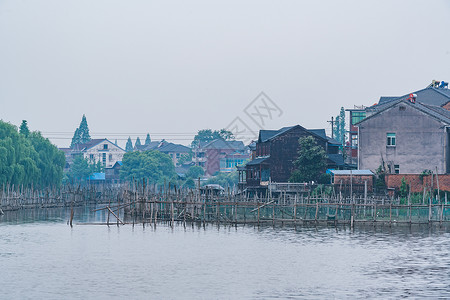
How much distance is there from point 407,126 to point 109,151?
103 metres

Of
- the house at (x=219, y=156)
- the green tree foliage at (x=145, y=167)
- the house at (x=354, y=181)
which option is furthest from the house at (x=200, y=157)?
the house at (x=354, y=181)

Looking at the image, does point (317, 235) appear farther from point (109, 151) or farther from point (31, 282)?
point (109, 151)

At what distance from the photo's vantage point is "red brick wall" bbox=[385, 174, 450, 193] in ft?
205

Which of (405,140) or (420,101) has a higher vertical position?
(420,101)

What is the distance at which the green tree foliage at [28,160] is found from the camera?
74.4m

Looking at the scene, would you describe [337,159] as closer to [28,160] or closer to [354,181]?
[354,181]

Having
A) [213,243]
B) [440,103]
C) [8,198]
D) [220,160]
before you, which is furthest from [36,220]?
[220,160]

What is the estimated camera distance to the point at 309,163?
74125 mm

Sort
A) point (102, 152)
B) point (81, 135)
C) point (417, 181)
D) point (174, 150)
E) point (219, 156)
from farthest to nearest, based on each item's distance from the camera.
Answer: point (81, 135), point (174, 150), point (102, 152), point (219, 156), point (417, 181)

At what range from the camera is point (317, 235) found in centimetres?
5162

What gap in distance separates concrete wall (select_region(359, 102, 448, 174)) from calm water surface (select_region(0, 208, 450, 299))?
14.1m

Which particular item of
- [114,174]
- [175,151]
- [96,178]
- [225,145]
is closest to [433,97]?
[225,145]

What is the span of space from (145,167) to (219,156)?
90.4 feet

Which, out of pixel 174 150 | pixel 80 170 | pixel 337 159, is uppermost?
pixel 174 150
